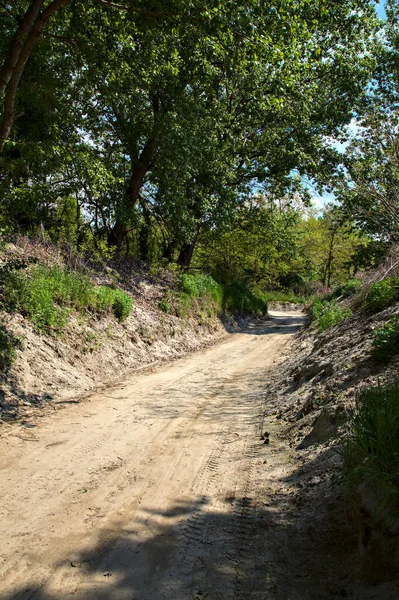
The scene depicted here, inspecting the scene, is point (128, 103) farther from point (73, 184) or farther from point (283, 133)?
point (283, 133)

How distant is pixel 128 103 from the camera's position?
12.5 meters

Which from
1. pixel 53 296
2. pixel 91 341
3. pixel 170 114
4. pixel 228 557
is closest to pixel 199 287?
pixel 170 114

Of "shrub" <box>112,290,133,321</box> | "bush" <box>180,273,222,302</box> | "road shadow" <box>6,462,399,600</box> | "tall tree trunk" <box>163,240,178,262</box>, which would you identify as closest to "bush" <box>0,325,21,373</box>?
"shrub" <box>112,290,133,321</box>

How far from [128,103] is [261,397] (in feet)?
31.5

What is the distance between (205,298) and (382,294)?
11472 millimetres

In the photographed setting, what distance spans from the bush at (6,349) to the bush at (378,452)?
18.8 ft

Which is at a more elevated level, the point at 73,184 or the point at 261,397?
the point at 73,184

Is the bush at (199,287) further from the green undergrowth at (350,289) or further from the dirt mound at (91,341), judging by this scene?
the green undergrowth at (350,289)

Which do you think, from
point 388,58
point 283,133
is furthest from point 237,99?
point 388,58

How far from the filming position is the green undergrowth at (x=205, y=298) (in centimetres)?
1589

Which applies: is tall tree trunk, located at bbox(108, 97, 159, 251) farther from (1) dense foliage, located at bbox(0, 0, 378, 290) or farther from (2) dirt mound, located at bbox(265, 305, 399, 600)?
(2) dirt mound, located at bbox(265, 305, 399, 600)

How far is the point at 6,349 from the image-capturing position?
712 cm

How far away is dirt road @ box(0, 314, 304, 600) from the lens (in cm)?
287

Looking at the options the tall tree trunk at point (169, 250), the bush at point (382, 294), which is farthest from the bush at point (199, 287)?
the bush at point (382, 294)
